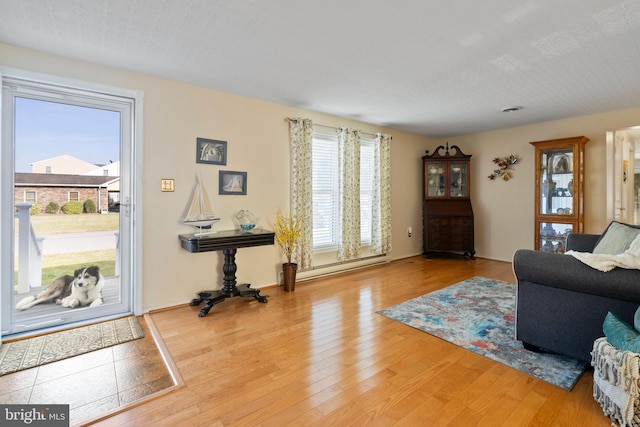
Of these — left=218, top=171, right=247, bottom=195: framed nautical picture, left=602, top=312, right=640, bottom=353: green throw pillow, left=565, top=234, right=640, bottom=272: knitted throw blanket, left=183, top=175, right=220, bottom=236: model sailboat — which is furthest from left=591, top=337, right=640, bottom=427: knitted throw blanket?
left=218, top=171, right=247, bottom=195: framed nautical picture

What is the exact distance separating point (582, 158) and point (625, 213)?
0.95 meters

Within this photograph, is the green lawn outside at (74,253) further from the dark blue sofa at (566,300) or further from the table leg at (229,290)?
the dark blue sofa at (566,300)

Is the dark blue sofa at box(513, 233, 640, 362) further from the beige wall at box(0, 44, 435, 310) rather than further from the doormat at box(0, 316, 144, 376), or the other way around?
the doormat at box(0, 316, 144, 376)

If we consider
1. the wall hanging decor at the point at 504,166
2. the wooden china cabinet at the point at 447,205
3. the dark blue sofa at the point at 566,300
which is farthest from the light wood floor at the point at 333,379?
the wall hanging decor at the point at 504,166

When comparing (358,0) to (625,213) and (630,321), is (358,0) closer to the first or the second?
(630,321)

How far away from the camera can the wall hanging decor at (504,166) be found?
513 cm

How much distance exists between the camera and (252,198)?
12.0ft

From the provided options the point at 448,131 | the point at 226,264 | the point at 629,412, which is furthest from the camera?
the point at 448,131

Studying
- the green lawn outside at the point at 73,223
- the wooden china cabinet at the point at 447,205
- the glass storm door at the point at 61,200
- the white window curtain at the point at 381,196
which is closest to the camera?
the glass storm door at the point at 61,200

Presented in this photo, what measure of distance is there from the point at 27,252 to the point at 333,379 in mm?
2760

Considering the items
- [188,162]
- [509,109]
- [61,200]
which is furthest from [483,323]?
[61,200]

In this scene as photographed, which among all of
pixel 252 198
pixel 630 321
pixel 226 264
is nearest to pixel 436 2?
pixel 630 321

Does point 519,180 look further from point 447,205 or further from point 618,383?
Result: point 618,383

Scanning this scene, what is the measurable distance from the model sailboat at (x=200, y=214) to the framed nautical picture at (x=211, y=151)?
22 cm
